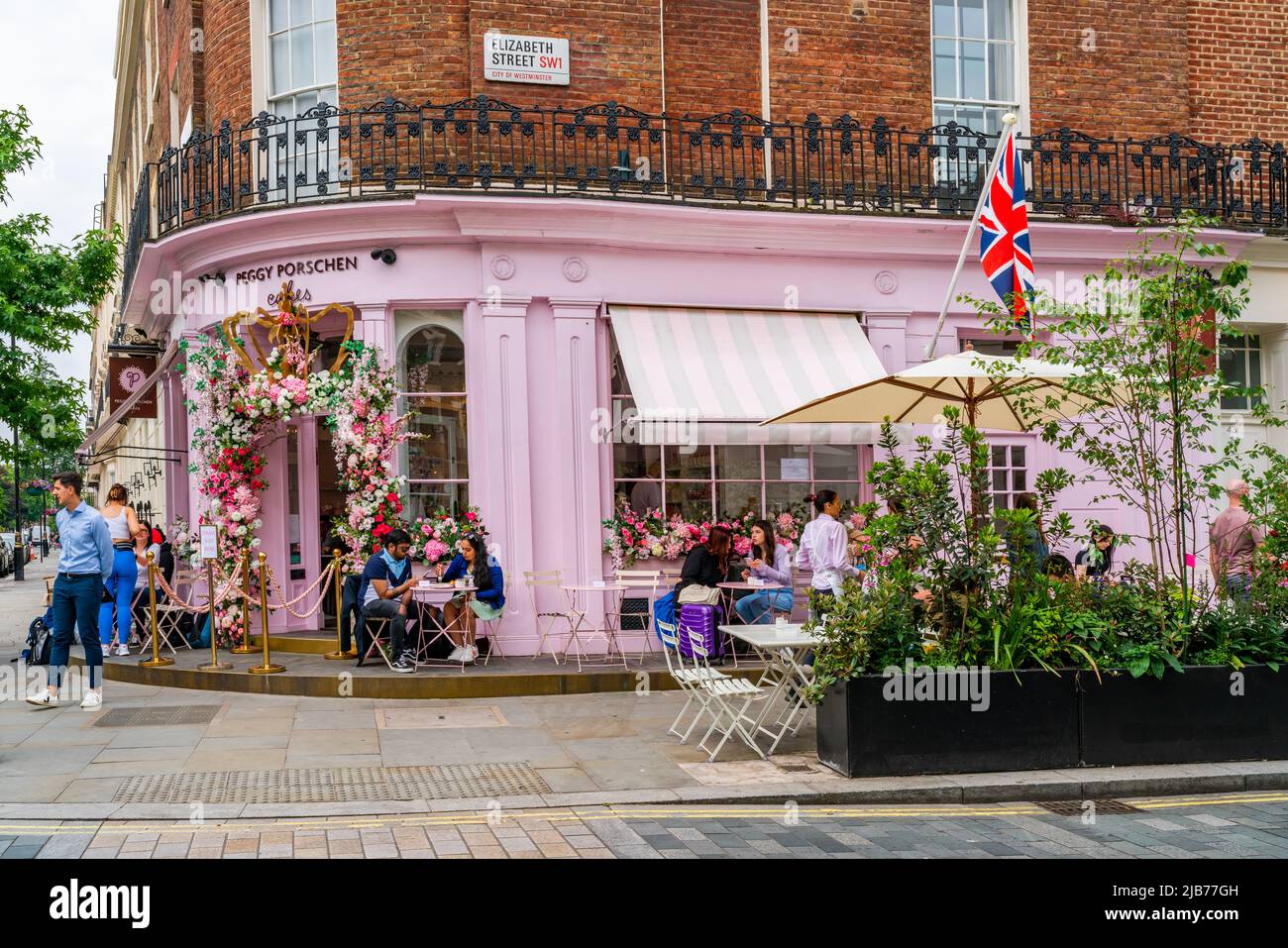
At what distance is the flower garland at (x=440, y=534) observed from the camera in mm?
12758

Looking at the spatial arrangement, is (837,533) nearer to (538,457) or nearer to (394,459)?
(538,457)

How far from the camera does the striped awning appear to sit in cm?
1294

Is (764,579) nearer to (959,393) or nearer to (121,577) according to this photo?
(959,393)

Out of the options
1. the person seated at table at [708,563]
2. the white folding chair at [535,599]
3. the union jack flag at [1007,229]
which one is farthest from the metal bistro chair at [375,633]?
the union jack flag at [1007,229]

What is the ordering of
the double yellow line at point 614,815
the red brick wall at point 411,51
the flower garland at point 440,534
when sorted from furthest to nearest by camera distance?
the red brick wall at point 411,51 < the flower garland at point 440,534 < the double yellow line at point 614,815

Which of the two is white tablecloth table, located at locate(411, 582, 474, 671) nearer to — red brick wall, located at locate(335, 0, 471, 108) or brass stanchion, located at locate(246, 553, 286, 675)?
brass stanchion, located at locate(246, 553, 286, 675)

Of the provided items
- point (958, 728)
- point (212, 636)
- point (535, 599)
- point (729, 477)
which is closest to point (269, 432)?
point (212, 636)

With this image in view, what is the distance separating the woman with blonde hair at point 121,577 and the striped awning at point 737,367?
18.8 ft

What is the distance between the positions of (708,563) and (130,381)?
10.3m

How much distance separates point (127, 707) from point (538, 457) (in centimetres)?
462

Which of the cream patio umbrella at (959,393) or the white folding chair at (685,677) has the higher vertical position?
the cream patio umbrella at (959,393)

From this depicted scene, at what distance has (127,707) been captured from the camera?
35.4 feet

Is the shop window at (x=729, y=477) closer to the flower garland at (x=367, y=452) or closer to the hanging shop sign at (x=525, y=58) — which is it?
the flower garland at (x=367, y=452)

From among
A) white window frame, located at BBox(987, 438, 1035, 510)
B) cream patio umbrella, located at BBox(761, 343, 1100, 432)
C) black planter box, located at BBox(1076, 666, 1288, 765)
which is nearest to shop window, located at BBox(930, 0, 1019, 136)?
white window frame, located at BBox(987, 438, 1035, 510)
